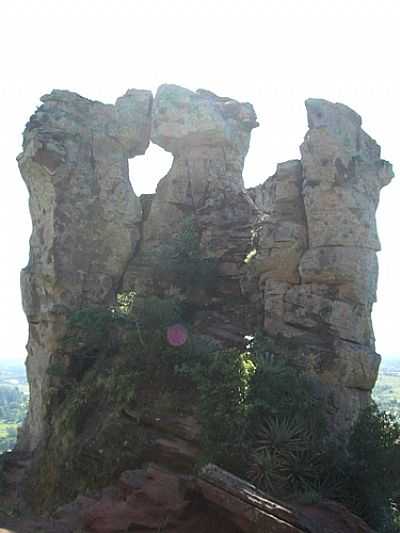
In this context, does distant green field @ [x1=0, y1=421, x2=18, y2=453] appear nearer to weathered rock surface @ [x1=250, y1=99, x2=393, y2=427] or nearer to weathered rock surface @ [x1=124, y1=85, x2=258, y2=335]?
weathered rock surface @ [x1=124, y1=85, x2=258, y2=335]

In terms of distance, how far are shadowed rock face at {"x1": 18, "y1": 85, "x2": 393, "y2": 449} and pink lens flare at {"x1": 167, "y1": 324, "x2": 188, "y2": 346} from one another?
2.78 meters

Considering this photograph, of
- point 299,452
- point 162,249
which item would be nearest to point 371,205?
point 162,249

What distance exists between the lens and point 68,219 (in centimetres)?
2855

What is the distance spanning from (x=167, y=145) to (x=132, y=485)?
24159mm

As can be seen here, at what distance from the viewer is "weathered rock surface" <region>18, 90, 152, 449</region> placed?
91.8ft

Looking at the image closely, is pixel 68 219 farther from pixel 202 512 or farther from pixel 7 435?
pixel 7 435

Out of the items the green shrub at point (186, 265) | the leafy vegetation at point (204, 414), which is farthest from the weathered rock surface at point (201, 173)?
the leafy vegetation at point (204, 414)


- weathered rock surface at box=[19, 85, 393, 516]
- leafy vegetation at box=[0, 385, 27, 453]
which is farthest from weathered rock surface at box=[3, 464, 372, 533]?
leafy vegetation at box=[0, 385, 27, 453]

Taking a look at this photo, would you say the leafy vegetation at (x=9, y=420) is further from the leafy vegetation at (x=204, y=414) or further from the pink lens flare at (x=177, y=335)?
the pink lens flare at (x=177, y=335)

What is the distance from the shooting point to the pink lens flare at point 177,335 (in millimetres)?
21547

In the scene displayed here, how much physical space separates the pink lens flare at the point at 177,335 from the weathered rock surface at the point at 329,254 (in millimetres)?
4099

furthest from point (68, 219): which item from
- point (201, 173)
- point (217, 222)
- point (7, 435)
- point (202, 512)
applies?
point (7, 435)

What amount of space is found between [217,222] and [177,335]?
10120 millimetres

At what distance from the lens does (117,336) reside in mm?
24547
